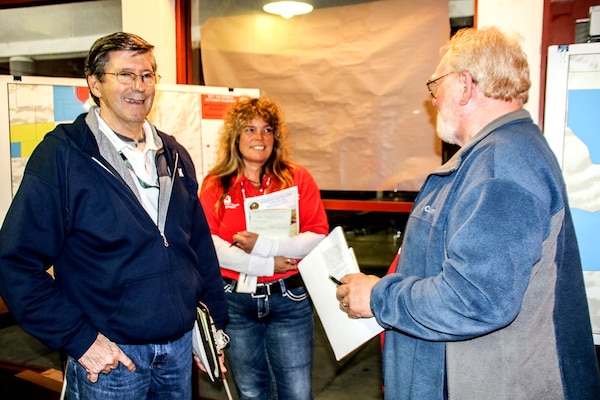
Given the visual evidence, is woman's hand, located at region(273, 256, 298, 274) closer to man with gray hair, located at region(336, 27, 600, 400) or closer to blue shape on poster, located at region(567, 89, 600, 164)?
man with gray hair, located at region(336, 27, 600, 400)

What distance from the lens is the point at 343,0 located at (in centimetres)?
324

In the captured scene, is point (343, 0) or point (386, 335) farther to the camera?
point (343, 0)

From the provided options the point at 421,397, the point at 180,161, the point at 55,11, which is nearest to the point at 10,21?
the point at 55,11

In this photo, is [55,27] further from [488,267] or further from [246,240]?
[488,267]

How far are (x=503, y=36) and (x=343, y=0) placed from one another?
2.00 m

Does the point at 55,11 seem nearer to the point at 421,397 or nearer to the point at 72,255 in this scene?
the point at 72,255

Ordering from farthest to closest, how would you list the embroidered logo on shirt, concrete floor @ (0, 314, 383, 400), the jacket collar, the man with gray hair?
concrete floor @ (0, 314, 383, 400)
the embroidered logo on shirt
the jacket collar
the man with gray hair

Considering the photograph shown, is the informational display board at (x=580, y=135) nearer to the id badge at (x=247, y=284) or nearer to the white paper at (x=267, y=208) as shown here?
the white paper at (x=267, y=208)

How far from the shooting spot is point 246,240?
2.38m

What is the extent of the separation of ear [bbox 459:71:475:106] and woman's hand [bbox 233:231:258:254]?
49.0 inches

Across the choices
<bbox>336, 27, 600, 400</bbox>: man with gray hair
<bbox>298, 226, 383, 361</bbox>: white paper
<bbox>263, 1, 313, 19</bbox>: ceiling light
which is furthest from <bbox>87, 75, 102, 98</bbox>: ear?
<bbox>263, 1, 313, 19</bbox>: ceiling light

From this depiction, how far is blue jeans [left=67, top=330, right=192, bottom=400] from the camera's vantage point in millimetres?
1688

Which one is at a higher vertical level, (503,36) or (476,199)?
(503,36)

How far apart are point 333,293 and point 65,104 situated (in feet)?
6.83
